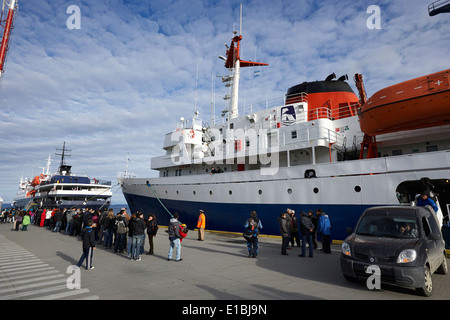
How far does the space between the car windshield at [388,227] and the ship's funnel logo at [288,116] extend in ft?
32.9

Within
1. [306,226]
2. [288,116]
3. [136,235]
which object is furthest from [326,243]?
[288,116]

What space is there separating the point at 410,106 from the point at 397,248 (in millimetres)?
7425

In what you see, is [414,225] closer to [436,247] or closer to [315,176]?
[436,247]

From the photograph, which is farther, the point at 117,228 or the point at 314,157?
the point at 314,157

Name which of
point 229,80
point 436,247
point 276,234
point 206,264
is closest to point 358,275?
point 436,247

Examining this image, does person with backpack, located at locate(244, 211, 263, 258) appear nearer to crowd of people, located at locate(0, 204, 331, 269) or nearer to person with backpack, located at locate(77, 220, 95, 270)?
crowd of people, located at locate(0, 204, 331, 269)

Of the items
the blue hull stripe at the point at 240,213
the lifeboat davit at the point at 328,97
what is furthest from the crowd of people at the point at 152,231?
the lifeboat davit at the point at 328,97

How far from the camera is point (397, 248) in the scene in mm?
4656

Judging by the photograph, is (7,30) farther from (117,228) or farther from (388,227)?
(388,227)

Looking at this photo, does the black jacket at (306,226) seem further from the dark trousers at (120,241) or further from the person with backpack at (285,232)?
the dark trousers at (120,241)

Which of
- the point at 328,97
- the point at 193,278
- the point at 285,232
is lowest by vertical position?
the point at 193,278

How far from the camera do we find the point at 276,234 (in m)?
12.8
